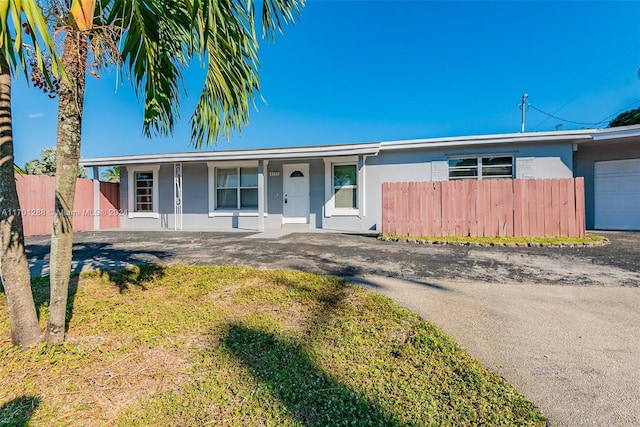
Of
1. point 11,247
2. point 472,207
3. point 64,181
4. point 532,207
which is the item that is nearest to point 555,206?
point 532,207

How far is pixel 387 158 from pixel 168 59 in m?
8.34

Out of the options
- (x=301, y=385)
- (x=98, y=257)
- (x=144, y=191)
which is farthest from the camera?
(x=144, y=191)

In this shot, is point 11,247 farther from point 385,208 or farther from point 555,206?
point 555,206

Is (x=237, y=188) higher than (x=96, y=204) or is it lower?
higher

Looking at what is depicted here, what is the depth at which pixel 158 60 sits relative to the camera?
3.30 m

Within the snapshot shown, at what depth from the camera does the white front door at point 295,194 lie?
11312mm

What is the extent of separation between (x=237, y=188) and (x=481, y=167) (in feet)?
29.5

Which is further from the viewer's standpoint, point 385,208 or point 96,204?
point 96,204

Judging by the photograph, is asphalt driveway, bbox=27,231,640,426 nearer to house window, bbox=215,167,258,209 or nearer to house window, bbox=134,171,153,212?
house window, bbox=215,167,258,209

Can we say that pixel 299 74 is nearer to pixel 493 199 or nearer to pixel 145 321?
pixel 493 199

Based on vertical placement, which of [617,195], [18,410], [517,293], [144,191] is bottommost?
[18,410]

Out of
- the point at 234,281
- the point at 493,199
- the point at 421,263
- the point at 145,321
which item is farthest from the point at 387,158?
the point at 145,321

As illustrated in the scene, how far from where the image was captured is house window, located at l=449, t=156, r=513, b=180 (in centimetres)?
976

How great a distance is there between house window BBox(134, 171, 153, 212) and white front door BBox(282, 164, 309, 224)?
5.93 m
